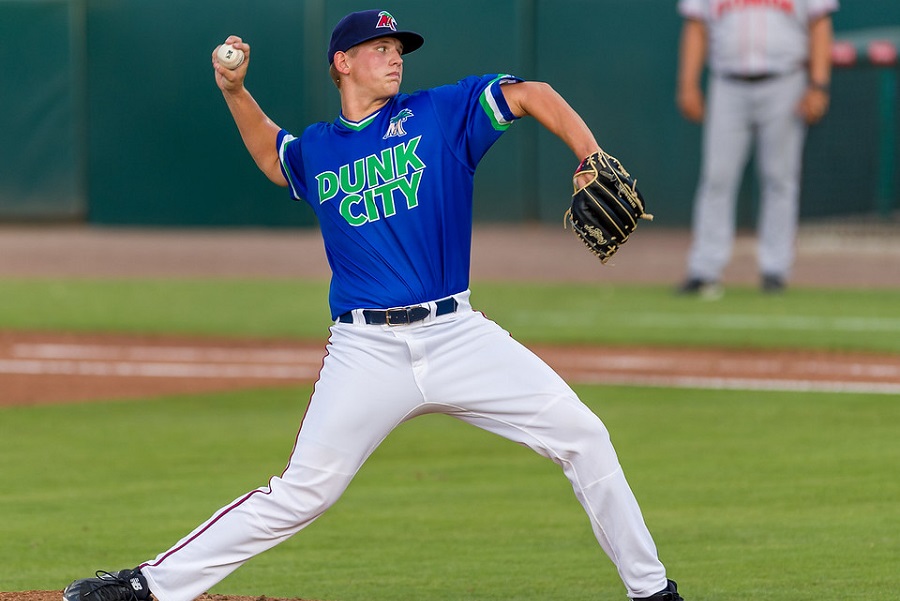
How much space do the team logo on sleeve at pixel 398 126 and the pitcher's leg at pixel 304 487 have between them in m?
0.68

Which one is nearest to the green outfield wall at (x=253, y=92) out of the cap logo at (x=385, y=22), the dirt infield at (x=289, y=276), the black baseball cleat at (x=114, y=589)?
the dirt infield at (x=289, y=276)

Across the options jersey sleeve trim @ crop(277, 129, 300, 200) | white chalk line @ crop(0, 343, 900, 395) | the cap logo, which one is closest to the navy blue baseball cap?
the cap logo

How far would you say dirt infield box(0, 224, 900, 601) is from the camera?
9875mm

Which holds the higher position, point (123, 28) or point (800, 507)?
point (123, 28)

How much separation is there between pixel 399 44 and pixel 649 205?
13370 mm

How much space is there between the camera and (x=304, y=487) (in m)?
4.55

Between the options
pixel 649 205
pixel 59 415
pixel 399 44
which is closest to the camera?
pixel 399 44

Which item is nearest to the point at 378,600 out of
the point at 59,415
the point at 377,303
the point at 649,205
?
the point at 377,303

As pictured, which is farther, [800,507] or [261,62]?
[261,62]

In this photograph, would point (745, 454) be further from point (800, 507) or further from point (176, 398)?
point (176, 398)

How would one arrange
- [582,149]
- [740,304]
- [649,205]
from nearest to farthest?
[582,149] → [740,304] → [649,205]

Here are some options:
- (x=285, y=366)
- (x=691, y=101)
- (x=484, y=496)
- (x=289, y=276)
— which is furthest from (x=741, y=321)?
(x=484, y=496)

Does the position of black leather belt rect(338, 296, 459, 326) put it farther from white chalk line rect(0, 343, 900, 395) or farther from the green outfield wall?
the green outfield wall

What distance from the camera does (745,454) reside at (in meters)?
7.58
